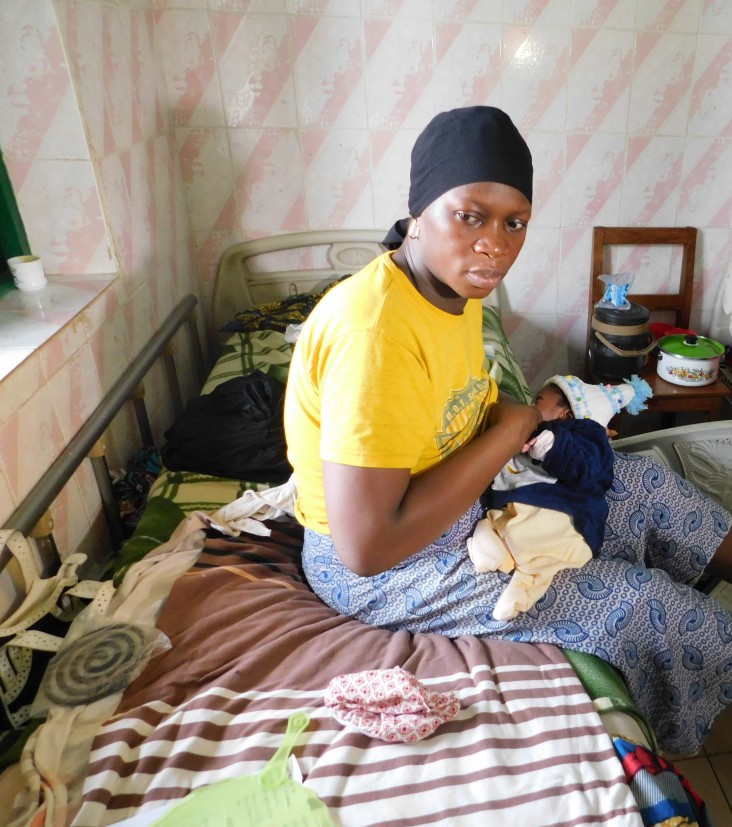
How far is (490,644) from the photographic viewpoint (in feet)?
3.55

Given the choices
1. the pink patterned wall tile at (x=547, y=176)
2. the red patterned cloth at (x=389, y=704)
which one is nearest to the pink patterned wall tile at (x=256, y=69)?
the pink patterned wall tile at (x=547, y=176)

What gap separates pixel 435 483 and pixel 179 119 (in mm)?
1880

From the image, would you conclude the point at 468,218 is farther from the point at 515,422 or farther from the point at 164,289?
the point at 164,289

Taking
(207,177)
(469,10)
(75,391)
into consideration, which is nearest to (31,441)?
(75,391)

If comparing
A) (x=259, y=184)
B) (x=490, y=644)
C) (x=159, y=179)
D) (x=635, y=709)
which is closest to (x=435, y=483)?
(x=490, y=644)

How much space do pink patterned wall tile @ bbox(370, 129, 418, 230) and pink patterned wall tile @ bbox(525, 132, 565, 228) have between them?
1.49 ft

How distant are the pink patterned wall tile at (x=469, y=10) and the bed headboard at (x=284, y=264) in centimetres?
75

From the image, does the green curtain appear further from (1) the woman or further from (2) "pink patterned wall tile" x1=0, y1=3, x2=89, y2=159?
(1) the woman

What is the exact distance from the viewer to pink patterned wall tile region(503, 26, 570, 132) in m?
2.19

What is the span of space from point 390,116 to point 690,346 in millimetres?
1356

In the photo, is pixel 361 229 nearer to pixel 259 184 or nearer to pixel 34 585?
pixel 259 184

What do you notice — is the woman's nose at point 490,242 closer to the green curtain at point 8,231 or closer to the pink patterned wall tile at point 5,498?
the pink patterned wall tile at point 5,498

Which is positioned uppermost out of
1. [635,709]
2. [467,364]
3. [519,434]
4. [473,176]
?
[473,176]

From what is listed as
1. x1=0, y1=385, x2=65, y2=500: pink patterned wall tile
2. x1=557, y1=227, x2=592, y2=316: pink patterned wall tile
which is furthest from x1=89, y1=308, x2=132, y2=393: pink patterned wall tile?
x1=557, y1=227, x2=592, y2=316: pink patterned wall tile
